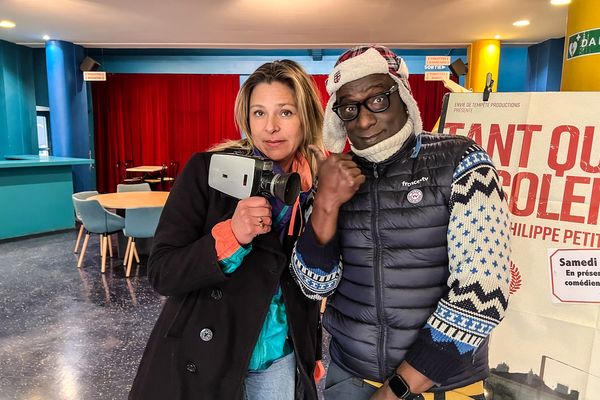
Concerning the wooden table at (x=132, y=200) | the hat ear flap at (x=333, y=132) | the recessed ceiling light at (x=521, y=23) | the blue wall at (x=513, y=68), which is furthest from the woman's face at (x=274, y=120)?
the blue wall at (x=513, y=68)

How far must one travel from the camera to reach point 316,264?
3.07 feet

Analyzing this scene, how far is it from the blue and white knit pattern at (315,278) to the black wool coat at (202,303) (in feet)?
0.17

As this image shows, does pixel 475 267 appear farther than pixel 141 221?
No

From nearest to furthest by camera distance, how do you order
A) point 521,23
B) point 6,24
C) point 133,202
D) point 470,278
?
point 470,278 → point 133,202 → point 521,23 → point 6,24

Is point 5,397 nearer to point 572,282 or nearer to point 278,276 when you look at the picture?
point 278,276

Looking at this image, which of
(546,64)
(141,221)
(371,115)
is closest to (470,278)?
(371,115)

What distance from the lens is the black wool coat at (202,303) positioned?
3.28 ft

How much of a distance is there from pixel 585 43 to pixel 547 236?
2.59 feet

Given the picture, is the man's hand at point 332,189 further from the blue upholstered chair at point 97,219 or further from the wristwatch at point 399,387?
the blue upholstered chair at point 97,219

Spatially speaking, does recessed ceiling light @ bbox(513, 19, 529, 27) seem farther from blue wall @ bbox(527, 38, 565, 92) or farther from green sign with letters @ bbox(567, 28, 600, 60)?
green sign with letters @ bbox(567, 28, 600, 60)

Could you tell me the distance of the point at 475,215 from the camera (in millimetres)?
798

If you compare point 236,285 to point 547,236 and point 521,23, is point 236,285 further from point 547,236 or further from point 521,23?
point 521,23

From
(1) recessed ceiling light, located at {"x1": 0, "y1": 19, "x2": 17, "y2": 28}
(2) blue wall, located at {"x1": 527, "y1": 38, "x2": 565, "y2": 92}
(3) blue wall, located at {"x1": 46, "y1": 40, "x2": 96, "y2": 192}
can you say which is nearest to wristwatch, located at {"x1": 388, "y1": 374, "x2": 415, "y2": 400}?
(1) recessed ceiling light, located at {"x1": 0, "y1": 19, "x2": 17, "y2": 28}

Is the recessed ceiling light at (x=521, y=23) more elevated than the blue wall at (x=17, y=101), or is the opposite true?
the recessed ceiling light at (x=521, y=23)
